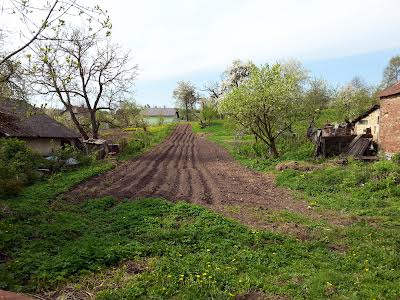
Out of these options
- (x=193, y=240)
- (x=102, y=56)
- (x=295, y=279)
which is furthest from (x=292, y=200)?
(x=102, y=56)

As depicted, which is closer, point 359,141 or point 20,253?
point 20,253

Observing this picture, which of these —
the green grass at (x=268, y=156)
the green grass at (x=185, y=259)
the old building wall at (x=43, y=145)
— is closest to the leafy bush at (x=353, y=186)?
the green grass at (x=185, y=259)

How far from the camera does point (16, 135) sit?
23094 millimetres

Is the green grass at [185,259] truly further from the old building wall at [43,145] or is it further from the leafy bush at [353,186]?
the old building wall at [43,145]

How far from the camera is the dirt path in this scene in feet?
42.1

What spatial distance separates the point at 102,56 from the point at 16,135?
10533 millimetres

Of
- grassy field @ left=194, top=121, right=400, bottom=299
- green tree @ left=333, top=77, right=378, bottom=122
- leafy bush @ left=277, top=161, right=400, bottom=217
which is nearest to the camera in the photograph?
grassy field @ left=194, top=121, right=400, bottom=299

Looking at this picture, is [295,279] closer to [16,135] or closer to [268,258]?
[268,258]

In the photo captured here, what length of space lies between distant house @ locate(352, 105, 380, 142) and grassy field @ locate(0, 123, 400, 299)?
9834mm

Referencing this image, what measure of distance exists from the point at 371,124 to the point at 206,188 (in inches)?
519

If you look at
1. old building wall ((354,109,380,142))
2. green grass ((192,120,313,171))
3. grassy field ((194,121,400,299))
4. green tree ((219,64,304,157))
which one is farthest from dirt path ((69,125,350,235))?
old building wall ((354,109,380,142))

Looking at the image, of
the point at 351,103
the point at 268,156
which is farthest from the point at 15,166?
the point at 351,103

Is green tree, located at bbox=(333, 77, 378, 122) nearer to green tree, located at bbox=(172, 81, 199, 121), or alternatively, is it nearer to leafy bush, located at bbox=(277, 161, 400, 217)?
leafy bush, located at bbox=(277, 161, 400, 217)

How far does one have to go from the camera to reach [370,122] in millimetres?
23047
